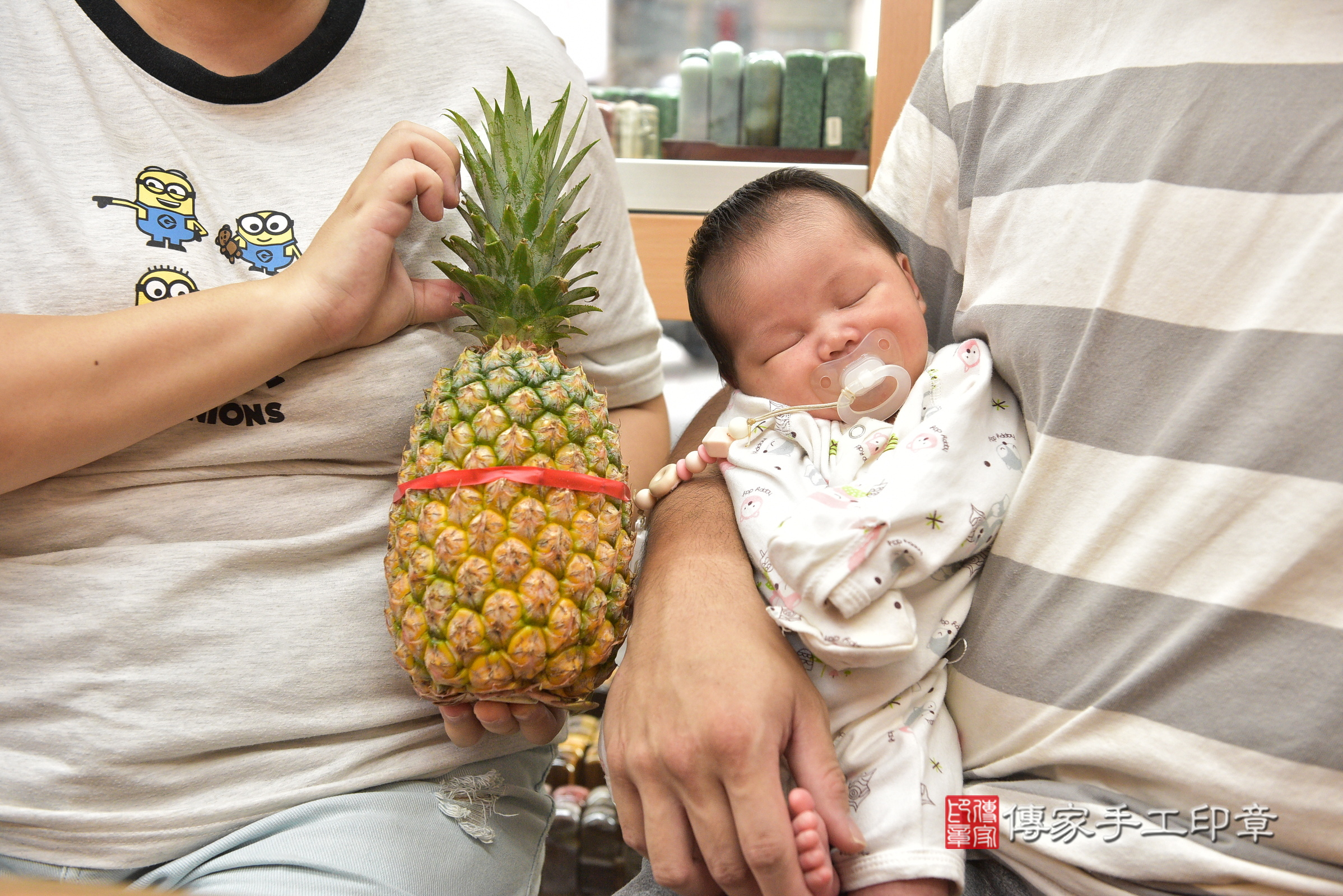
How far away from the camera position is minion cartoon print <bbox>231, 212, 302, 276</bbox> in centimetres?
105

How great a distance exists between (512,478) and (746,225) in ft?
1.80

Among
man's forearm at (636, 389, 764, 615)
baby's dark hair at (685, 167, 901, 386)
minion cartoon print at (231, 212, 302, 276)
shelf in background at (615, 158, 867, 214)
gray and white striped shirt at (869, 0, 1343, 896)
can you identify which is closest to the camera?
gray and white striped shirt at (869, 0, 1343, 896)

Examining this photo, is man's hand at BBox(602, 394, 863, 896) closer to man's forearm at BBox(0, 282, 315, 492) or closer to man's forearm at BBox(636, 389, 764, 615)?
man's forearm at BBox(636, 389, 764, 615)

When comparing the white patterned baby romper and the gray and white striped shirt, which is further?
the white patterned baby romper

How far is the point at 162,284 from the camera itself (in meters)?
0.99

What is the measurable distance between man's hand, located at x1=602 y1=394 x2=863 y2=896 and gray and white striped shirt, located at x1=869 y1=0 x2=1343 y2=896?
21 centimetres

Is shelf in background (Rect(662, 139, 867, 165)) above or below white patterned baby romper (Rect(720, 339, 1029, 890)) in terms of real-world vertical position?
above

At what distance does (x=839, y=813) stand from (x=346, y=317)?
74cm

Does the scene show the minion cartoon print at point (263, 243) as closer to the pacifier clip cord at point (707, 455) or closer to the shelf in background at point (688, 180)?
the pacifier clip cord at point (707, 455)

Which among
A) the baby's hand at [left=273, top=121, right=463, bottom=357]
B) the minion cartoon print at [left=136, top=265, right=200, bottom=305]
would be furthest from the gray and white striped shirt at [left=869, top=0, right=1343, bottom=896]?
the minion cartoon print at [left=136, top=265, right=200, bottom=305]

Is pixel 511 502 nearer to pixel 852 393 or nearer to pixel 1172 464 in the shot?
pixel 852 393

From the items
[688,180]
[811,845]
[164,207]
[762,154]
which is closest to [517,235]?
[164,207]

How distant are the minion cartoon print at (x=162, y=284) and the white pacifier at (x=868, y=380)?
78 centimetres

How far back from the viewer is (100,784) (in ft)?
2.94
